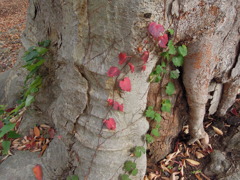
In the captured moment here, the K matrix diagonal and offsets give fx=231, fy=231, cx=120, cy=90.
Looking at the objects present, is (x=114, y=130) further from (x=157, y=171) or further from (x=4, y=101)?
(x=4, y=101)

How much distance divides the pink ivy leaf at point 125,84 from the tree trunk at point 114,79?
0.04m

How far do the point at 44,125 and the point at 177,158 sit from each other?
4.32 ft

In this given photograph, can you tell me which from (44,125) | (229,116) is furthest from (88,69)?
(229,116)

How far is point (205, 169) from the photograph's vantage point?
2.07m

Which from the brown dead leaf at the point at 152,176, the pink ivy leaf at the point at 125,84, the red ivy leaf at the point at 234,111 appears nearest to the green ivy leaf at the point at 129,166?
the brown dead leaf at the point at 152,176

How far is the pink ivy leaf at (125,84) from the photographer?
147 cm

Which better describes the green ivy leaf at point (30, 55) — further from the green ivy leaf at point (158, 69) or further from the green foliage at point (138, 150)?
the green foliage at point (138, 150)

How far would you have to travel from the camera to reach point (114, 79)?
59.4 inches

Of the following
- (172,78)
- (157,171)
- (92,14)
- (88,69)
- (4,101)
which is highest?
(92,14)

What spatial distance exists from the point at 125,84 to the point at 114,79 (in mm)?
84

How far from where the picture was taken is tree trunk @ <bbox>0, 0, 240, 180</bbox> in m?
1.37

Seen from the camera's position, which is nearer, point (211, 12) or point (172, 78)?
point (211, 12)

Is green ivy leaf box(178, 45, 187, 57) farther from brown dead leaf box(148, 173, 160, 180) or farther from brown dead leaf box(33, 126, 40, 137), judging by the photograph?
brown dead leaf box(33, 126, 40, 137)

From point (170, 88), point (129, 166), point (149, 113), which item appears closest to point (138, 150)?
point (129, 166)
